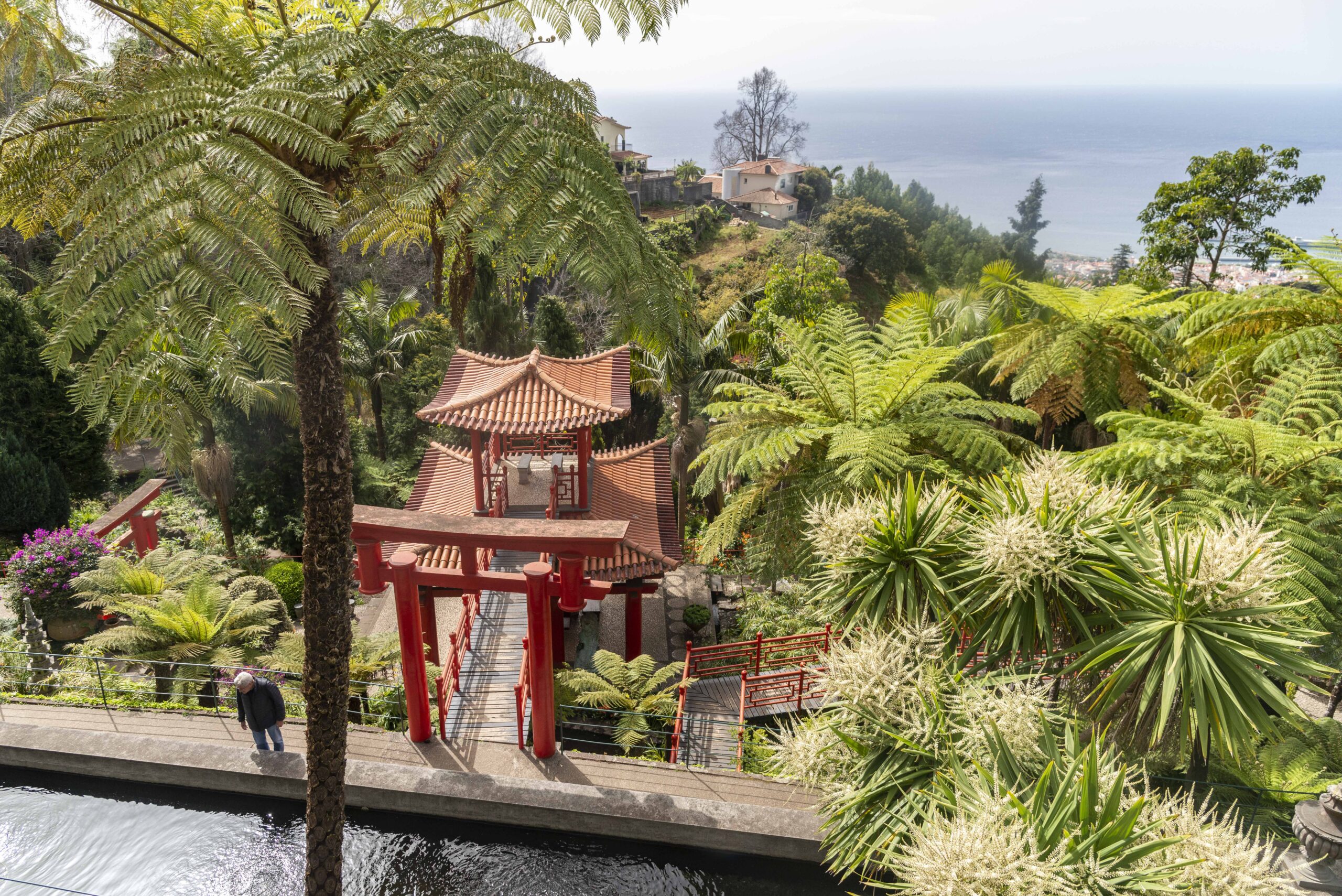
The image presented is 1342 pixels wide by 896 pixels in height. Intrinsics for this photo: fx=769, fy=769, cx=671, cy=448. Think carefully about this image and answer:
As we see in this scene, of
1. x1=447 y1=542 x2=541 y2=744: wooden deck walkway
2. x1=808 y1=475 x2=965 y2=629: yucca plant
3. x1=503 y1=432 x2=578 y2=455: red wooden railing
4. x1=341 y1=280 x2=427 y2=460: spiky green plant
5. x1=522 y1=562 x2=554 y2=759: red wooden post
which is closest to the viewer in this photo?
x1=808 y1=475 x2=965 y2=629: yucca plant

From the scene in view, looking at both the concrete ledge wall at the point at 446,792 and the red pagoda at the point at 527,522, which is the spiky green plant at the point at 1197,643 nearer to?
the concrete ledge wall at the point at 446,792

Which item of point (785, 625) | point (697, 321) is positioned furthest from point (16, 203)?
point (785, 625)

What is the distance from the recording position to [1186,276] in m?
22.0

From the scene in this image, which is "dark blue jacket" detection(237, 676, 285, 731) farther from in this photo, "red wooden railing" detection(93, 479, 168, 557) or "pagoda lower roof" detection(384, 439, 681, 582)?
"red wooden railing" detection(93, 479, 168, 557)

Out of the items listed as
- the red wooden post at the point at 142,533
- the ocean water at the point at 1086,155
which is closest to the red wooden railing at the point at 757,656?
the red wooden post at the point at 142,533

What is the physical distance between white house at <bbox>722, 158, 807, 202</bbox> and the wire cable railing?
5288cm

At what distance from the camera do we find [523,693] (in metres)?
8.56

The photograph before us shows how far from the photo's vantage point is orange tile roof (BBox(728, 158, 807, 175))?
5900 centimetres

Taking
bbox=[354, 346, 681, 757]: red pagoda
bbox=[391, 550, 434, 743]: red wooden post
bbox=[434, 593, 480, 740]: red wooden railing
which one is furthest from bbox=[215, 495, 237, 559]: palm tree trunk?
bbox=[391, 550, 434, 743]: red wooden post

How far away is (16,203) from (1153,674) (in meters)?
6.87

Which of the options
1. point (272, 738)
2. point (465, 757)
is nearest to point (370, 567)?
point (272, 738)

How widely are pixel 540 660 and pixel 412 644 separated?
1331mm

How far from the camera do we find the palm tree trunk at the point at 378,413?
708 inches

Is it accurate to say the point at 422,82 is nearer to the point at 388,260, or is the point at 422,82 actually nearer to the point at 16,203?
the point at 16,203
